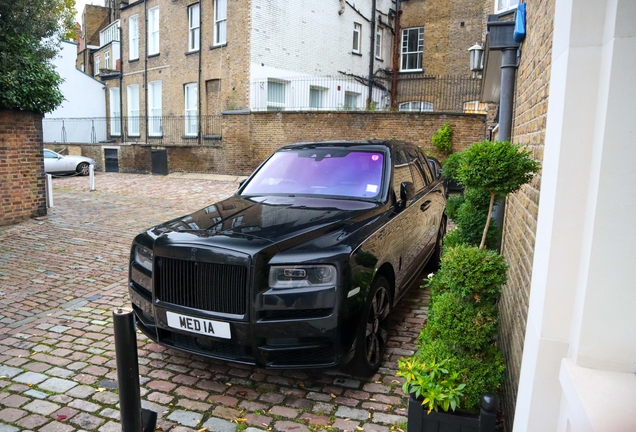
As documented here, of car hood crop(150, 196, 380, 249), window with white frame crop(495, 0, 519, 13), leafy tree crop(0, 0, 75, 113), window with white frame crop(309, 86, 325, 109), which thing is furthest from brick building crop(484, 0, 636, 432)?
window with white frame crop(309, 86, 325, 109)

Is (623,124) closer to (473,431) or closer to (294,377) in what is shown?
(473,431)

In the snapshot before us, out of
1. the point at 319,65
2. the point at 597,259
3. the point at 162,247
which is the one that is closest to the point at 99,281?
the point at 162,247

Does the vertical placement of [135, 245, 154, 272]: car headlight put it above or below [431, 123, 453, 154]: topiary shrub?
below

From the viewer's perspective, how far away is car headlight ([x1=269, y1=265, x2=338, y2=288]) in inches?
131

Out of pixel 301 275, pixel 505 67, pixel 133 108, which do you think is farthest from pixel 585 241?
pixel 133 108

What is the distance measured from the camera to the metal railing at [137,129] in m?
22.4

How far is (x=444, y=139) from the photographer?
1631cm

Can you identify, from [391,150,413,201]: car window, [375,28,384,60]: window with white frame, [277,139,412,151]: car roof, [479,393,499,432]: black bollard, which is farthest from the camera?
[375,28,384,60]: window with white frame

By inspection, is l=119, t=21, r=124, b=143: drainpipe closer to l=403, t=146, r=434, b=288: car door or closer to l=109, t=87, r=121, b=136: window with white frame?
l=109, t=87, r=121, b=136: window with white frame

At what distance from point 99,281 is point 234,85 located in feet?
51.6

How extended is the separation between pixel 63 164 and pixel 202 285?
2094 centimetres

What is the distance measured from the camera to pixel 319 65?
76.2 ft

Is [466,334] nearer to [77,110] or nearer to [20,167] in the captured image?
[20,167]

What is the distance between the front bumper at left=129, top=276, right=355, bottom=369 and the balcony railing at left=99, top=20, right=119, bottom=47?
31326 mm
